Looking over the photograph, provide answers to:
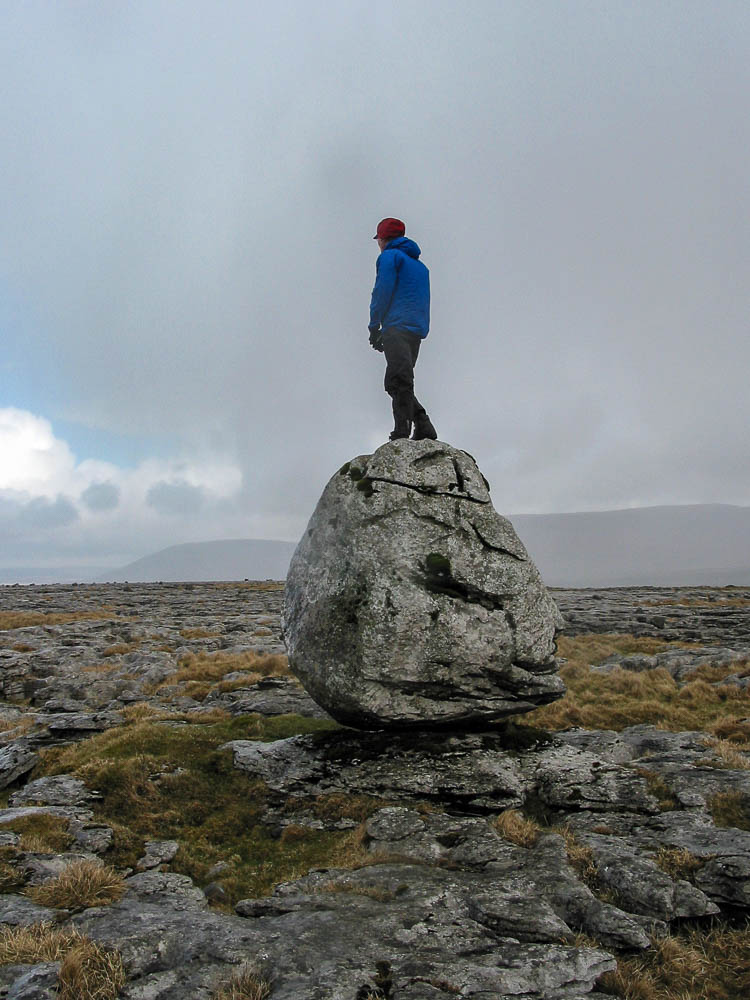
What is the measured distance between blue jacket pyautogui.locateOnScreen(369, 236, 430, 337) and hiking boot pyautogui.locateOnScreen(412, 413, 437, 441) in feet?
7.53

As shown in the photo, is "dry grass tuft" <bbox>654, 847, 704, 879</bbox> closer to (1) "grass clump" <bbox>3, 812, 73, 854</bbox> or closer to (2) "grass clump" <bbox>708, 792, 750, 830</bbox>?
(2) "grass clump" <bbox>708, 792, 750, 830</bbox>

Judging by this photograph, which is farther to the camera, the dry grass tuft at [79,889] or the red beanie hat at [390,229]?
the red beanie hat at [390,229]

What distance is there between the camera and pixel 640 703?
22.6m

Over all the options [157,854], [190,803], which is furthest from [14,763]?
[157,854]

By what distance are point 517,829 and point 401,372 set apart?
423 inches

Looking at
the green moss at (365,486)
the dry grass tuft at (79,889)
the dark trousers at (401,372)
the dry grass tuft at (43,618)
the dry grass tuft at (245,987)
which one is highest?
the dark trousers at (401,372)

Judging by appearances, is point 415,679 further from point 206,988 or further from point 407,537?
point 206,988

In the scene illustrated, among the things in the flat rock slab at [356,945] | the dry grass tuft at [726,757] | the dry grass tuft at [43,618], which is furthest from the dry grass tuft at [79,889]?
the dry grass tuft at [43,618]

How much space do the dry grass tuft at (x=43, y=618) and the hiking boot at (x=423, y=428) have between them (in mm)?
39785

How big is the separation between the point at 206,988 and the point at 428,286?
15.3 meters

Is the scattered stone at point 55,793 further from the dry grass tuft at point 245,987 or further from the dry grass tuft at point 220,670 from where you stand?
the dry grass tuft at point 220,670

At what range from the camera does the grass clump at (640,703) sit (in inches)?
813

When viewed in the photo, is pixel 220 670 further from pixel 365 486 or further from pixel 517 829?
pixel 517 829

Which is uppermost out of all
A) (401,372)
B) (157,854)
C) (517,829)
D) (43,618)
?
(401,372)
